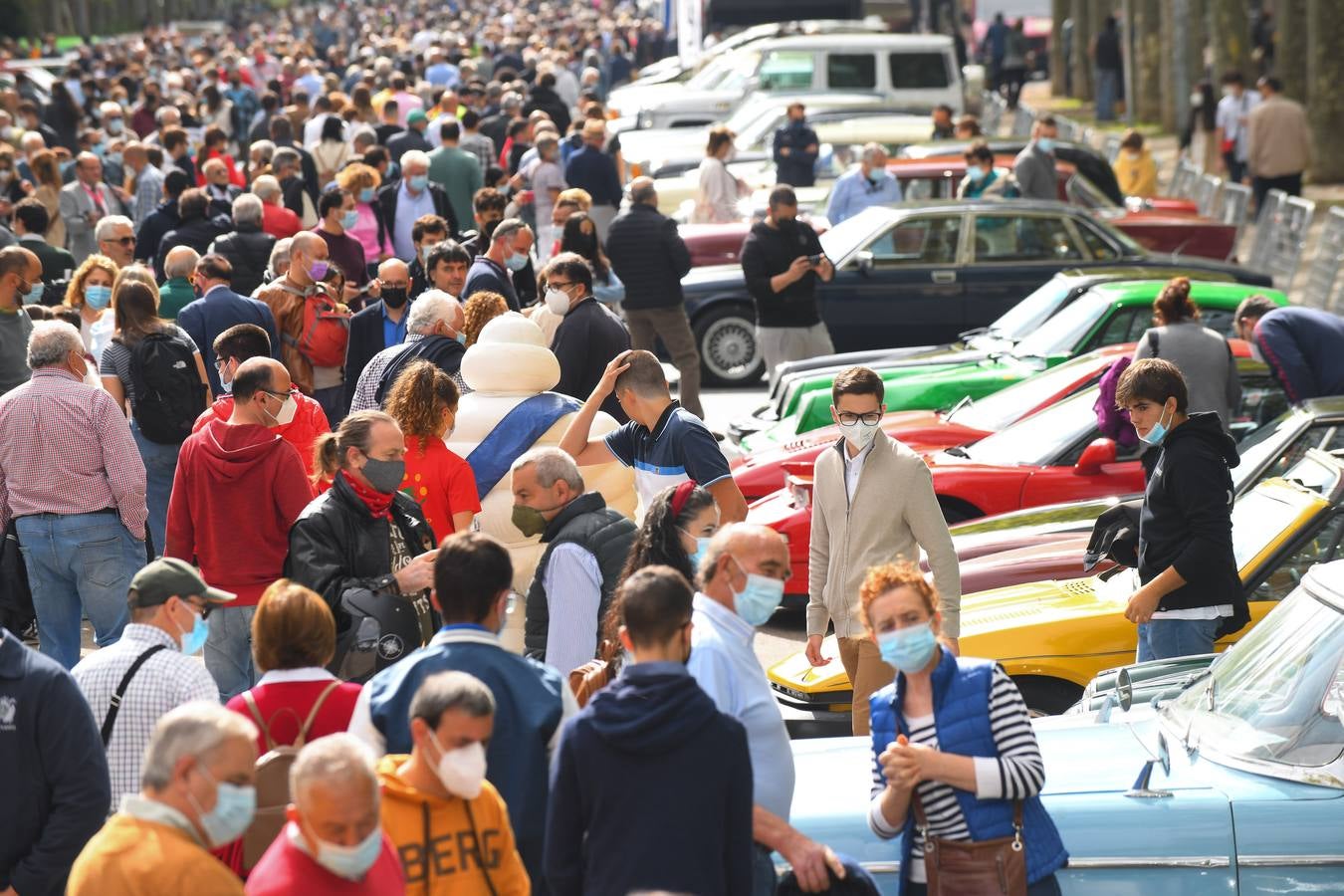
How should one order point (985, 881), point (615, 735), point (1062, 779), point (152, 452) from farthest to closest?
point (152, 452), point (1062, 779), point (985, 881), point (615, 735)

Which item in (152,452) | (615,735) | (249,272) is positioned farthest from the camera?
(249,272)

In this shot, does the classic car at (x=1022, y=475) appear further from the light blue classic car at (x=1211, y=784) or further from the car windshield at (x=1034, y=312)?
the light blue classic car at (x=1211, y=784)

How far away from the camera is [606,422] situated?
8664 mm

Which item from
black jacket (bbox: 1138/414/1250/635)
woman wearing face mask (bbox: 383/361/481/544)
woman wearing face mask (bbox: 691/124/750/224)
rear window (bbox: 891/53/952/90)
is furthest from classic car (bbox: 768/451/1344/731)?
rear window (bbox: 891/53/952/90)

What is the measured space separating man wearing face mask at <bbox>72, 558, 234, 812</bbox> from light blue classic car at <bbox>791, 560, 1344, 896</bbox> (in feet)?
5.73

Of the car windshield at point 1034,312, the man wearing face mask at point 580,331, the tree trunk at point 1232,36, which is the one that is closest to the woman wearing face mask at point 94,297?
the man wearing face mask at point 580,331

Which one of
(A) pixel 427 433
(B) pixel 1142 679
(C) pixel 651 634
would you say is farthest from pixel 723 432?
(C) pixel 651 634

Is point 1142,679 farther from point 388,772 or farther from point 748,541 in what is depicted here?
point 388,772

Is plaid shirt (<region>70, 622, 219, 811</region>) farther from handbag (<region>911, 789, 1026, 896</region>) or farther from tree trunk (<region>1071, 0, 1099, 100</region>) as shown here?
tree trunk (<region>1071, 0, 1099, 100</region>)

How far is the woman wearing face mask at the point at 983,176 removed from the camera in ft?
61.8

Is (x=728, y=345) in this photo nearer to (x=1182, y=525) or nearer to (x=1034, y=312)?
(x=1034, y=312)

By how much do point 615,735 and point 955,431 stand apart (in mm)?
7307

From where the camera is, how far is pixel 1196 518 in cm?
695

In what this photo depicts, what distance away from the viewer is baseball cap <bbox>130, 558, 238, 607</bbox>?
526cm
